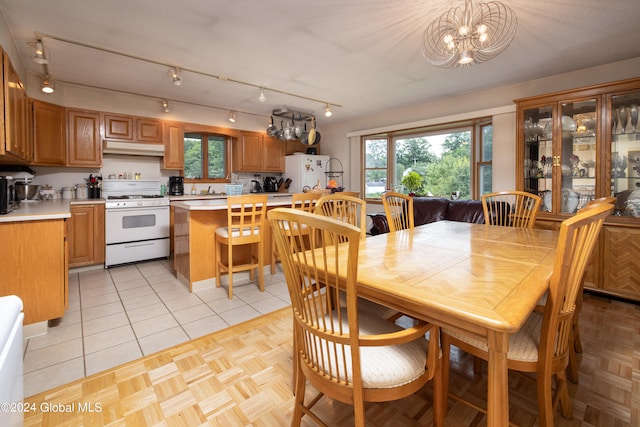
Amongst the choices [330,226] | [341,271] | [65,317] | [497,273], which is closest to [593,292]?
[497,273]

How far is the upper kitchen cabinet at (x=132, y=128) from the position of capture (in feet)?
13.9

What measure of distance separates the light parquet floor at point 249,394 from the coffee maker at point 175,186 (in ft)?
11.0

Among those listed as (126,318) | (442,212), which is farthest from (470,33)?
(126,318)

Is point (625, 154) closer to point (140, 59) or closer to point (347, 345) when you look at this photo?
point (347, 345)

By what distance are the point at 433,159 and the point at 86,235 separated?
513cm

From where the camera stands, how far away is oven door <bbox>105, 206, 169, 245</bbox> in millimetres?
3973

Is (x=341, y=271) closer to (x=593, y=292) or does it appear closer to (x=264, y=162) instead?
(x=593, y=292)

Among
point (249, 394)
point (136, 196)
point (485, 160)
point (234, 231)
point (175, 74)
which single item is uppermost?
point (175, 74)

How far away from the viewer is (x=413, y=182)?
195 inches

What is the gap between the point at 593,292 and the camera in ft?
9.96

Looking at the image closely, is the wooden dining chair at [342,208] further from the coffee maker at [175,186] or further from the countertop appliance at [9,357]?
the coffee maker at [175,186]

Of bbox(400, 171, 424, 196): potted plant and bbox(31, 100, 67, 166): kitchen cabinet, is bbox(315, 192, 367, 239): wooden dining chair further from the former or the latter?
bbox(31, 100, 67, 166): kitchen cabinet

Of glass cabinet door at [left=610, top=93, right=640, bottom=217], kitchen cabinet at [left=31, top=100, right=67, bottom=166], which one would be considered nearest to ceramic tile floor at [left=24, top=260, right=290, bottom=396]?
kitchen cabinet at [left=31, top=100, right=67, bottom=166]

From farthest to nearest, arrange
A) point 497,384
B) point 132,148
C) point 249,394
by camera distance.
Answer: point 132,148 → point 249,394 → point 497,384
